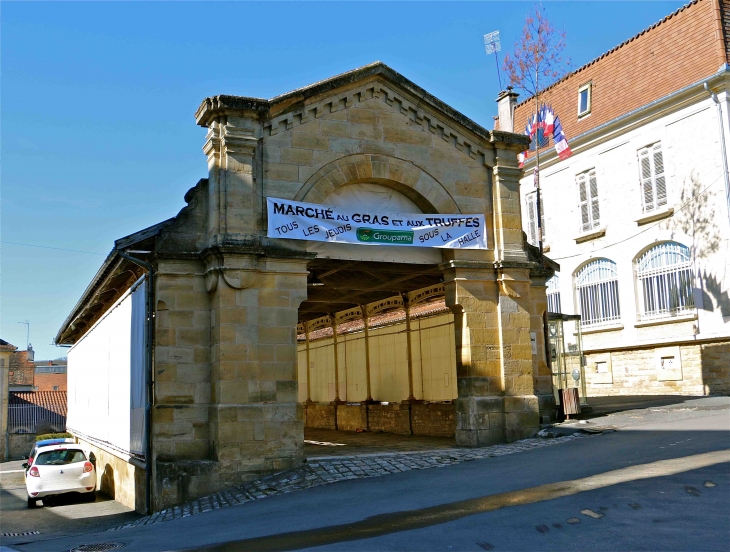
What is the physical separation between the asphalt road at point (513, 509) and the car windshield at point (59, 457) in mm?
5988

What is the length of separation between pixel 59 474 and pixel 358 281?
869 cm

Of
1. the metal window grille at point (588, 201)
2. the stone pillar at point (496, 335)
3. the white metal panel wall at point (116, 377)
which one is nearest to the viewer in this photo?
the white metal panel wall at point (116, 377)

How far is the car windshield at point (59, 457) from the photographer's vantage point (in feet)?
60.6

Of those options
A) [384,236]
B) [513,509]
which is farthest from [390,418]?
[513,509]

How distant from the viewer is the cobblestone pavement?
12812 mm

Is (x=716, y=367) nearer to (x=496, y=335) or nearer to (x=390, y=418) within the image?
(x=390, y=418)

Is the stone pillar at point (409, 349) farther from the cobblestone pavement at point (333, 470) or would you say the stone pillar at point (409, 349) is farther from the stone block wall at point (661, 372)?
the stone block wall at point (661, 372)

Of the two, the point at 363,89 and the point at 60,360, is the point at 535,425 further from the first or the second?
the point at 60,360

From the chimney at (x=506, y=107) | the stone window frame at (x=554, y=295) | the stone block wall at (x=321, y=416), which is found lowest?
the stone block wall at (x=321, y=416)

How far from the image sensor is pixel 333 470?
13.9 metres

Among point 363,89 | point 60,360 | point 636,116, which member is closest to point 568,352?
point 363,89

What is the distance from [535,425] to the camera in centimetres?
1652

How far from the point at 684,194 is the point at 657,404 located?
8621 millimetres

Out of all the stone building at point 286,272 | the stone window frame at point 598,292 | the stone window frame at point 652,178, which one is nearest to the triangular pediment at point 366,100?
the stone building at point 286,272
